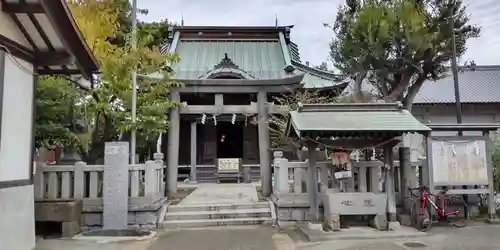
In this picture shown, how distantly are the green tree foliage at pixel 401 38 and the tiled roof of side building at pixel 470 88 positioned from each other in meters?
10.3

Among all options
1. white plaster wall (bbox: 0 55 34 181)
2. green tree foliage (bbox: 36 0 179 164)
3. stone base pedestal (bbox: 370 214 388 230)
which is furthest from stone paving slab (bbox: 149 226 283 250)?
green tree foliage (bbox: 36 0 179 164)

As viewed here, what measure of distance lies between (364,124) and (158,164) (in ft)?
18.9

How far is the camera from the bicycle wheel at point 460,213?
33.7ft

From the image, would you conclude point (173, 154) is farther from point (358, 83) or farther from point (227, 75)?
point (358, 83)

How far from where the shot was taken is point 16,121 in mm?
7051

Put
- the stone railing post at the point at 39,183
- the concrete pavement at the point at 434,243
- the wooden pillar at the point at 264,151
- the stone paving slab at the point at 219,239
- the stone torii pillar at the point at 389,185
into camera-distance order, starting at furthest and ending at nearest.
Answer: the wooden pillar at the point at 264,151 → the stone railing post at the point at 39,183 → the stone torii pillar at the point at 389,185 → the stone paving slab at the point at 219,239 → the concrete pavement at the point at 434,243

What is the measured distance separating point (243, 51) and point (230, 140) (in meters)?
5.84

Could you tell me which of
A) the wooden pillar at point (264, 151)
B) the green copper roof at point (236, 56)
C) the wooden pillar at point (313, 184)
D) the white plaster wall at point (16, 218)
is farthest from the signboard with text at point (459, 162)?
the green copper roof at point (236, 56)

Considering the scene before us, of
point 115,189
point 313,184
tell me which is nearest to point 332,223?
point 313,184

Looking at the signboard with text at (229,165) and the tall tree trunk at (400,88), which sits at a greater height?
the tall tree trunk at (400,88)

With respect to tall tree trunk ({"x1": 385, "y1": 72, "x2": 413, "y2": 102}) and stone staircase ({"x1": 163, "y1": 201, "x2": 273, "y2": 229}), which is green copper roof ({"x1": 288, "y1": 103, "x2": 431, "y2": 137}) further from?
tall tree trunk ({"x1": 385, "y1": 72, "x2": 413, "y2": 102})

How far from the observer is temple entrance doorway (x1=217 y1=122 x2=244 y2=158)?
25422mm

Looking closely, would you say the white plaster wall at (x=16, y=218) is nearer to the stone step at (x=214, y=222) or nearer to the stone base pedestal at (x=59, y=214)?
the stone base pedestal at (x=59, y=214)

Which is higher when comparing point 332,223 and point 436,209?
point 436,209
